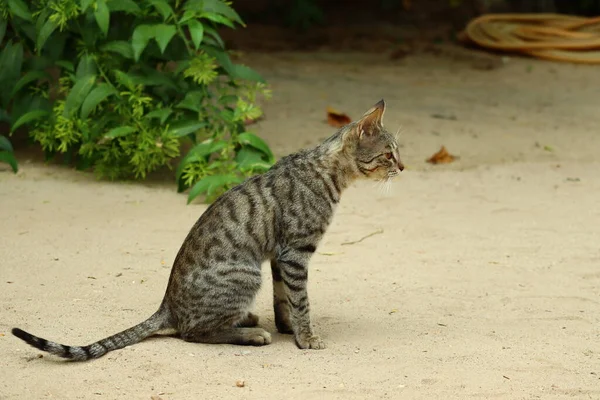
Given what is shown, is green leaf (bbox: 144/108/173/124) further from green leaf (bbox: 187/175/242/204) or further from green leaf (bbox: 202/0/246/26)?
green leaf (bbox: 202/0/246/26)

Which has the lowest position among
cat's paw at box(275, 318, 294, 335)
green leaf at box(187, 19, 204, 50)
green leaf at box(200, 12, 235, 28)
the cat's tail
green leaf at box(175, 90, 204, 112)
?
cat's paw at box(275, 318, 294, 335)

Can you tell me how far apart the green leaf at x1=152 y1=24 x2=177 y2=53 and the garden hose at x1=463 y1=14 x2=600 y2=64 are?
6948 mm

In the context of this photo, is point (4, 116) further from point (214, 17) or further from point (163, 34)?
point (214, 17)

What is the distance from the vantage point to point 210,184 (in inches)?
303

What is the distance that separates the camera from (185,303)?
5207 mm

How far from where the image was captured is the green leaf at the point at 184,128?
8.00 m

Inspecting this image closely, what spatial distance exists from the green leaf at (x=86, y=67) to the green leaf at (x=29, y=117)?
1.62 ft

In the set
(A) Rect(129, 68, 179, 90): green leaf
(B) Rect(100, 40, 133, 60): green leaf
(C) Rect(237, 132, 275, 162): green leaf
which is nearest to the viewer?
(B) Rect(100, 40, 133, 60): green leaf

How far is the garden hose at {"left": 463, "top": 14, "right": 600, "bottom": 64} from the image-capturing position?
13133 mm

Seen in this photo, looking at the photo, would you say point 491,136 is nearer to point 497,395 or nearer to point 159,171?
point 159,171

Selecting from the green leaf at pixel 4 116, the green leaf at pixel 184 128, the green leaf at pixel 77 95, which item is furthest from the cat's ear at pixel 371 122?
the green leaf at pixel 4 116

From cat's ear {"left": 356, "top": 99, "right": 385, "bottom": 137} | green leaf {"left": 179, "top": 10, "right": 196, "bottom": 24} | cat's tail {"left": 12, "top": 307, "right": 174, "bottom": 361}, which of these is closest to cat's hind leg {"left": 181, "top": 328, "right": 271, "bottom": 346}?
cat's tail {"left": 12, "top": 307, "right": 174, "bottom": 361}

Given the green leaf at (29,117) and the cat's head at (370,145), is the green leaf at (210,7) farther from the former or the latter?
the cat's head at (370,145)

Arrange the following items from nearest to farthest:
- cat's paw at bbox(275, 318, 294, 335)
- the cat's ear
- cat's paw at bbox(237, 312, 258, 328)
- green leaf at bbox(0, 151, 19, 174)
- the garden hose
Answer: the cat's ear
cat's paw at bbox(237, 312, 258, 328)
cat's paw at bbox(275, 318, 294, 335)
green leaf at bbox(0, 151, 19, 174)
the garden hose
